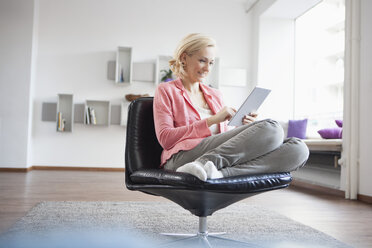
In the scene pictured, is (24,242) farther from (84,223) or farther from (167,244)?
(167,244)

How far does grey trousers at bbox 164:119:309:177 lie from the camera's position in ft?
4.28

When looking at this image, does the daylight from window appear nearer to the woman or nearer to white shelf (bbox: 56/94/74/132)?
the woman

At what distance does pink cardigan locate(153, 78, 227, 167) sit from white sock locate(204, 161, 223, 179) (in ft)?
0.82

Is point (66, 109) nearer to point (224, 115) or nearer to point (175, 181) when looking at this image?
point (224, 115)

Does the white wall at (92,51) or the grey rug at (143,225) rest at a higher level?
the white wall at (92,51)

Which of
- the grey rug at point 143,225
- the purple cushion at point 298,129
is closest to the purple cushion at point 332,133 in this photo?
the purple cushion at point 298,129

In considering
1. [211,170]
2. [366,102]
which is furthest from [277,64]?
[211,170]

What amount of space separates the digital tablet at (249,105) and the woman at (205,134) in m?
0.03

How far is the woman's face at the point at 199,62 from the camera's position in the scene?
1.68 metres

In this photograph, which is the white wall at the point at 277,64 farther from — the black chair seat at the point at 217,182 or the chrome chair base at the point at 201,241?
the black chair seat at the point at 217,182

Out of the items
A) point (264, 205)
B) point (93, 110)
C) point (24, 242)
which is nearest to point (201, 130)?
point (24, 242)

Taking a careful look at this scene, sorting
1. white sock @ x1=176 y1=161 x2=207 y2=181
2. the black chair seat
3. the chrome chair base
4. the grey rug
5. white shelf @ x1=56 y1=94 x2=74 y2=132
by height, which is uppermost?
white shelf @ x1=56 y1=94 x2=74 y2=132

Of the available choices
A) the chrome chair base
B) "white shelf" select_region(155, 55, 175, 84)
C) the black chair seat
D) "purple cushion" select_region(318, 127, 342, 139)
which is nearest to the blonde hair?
the black chair seat

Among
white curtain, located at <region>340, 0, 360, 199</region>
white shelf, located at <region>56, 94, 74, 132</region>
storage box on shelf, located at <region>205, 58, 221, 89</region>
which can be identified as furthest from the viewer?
storage box on shelf, located at <region>205, 58, 221, 89</region>
